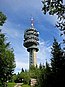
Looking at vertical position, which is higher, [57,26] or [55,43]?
[55,43]

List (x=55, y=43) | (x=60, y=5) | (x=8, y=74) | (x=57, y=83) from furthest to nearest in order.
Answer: (x=8, y=74)
(x=55, y=43)
(x=57, y=83)
(x=60, y=5)

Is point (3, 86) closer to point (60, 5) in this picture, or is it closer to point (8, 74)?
point (8, 74)

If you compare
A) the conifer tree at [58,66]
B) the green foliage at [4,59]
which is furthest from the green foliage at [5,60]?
the conifer tree at [58,66]

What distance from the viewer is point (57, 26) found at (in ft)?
79.7

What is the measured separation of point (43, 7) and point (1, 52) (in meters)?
34.2

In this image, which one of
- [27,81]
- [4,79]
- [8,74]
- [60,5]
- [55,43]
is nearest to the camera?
[60,5]

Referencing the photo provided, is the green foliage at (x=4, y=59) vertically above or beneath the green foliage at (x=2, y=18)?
beneath

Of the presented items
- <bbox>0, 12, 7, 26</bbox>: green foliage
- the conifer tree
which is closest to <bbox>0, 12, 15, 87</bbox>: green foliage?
<bbox>0, 12, 7, 26</bbox>: green foliage

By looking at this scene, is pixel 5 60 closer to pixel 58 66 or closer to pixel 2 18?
pixel 2 18

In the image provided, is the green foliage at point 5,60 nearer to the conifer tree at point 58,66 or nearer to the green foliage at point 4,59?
the green foliage at point 4,59

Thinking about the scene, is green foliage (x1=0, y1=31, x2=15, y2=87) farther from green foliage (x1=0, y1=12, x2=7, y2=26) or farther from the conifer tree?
the conifer tree

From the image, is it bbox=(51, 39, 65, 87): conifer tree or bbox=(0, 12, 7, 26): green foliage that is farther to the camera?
bbox=(0, 12, 7, 26): green foliage

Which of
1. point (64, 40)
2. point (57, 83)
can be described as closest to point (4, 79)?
point (57, 83)

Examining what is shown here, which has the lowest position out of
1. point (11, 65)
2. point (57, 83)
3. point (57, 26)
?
point (57, 83)
